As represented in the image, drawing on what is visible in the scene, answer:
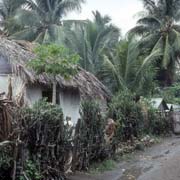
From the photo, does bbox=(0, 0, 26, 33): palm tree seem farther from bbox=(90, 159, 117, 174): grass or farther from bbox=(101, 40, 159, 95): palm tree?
bbox=(90, 159, 117, 174): grass

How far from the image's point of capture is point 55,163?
27.4ft

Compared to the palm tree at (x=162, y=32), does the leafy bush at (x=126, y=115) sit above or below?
below

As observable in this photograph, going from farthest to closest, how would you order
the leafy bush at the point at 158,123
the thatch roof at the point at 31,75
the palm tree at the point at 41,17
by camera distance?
1. the palm tree at the point at 41,17
2. the leafy bush at the point at 158,123
3. the thatch roof at the point at 31,75

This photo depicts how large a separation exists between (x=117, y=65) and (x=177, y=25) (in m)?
11.6

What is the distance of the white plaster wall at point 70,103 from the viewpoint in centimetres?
1545

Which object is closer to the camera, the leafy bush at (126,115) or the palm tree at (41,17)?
the leafy bush at (126,115)

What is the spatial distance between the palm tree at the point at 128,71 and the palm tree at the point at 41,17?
283 inches

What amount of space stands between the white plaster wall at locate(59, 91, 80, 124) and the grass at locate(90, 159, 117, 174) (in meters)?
4.77

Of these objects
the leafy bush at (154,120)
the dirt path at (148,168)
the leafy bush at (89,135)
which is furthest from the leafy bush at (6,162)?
the leafy bush at (154,120)

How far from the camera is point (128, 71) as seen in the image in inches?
802

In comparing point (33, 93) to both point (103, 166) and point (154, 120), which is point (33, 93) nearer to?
point (103, 166)

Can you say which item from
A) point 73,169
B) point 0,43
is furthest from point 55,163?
point 0,43

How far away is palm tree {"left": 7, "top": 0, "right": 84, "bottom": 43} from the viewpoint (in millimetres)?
27453

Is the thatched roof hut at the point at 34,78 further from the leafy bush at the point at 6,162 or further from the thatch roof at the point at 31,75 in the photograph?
the leafy bush at the point at 6,162
